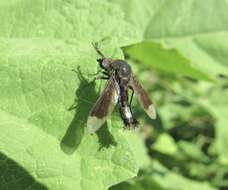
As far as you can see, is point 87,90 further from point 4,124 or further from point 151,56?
point 151,56

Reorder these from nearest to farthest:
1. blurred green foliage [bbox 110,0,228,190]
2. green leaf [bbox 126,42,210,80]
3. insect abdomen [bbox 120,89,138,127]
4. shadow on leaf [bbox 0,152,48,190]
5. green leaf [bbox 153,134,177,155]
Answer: shadow on leaf [bbox 0,152,48,190]
insect abdomen [bbox 120,89,138,127]
green leaf [bbox 126,42,210,80]
blurred green foliage [bbox 110,0,228,190]
green leaf [bbox 153,134,177,155]

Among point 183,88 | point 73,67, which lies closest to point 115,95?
point 73,67

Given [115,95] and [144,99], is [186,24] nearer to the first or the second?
[144,99]

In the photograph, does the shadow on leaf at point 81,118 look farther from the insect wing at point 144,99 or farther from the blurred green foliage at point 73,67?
the insect wing at point 144,99

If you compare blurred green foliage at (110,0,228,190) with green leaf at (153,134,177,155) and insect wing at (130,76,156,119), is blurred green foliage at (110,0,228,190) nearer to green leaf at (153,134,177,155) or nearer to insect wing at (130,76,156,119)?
green leaf at (153,134,177,155)

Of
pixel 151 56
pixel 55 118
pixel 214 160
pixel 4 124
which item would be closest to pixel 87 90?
pixel 55 118

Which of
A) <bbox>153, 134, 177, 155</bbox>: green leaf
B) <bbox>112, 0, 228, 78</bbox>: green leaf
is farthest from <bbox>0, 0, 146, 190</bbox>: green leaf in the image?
<bbox>153, 134, 177, 155</bbox>: green leaf


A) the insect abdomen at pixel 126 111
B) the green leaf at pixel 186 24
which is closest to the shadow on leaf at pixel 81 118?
the insect abdomen at pixel 126 111
